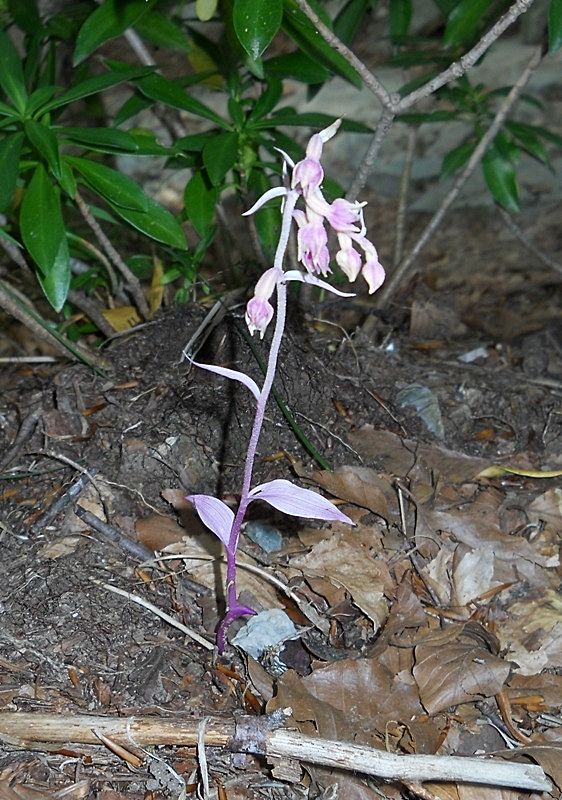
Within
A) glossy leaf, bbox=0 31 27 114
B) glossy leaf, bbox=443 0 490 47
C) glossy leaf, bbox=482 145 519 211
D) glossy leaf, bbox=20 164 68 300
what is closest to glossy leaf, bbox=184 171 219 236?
glossy leaf, bbox=20 164 68 300

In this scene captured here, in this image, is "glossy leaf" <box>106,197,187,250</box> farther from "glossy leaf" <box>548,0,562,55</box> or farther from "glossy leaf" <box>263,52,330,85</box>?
"glossy leaf" <box>548,0,562,55</box>

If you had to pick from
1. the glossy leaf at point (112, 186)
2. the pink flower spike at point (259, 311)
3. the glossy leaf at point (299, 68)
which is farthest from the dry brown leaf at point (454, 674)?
the glossy leaf at point (299, 68)

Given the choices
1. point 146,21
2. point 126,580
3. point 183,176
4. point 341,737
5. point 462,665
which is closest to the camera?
point 341,737

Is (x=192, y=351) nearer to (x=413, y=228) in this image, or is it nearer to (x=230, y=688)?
(x=230, y=688)

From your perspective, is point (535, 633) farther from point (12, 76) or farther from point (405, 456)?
point (12, 76)

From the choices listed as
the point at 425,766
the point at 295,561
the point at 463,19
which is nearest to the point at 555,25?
the point at 463,19

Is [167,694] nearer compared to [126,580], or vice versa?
[167,694]

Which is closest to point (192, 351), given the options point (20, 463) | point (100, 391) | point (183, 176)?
point (100, 391)

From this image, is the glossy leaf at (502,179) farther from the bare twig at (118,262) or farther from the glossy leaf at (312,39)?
the bare twig at (118,262)
